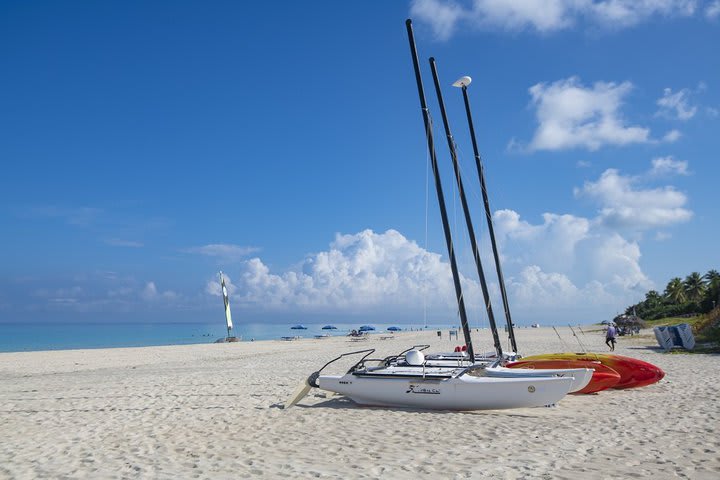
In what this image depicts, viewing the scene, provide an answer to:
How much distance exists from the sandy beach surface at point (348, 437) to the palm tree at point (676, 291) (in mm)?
79338

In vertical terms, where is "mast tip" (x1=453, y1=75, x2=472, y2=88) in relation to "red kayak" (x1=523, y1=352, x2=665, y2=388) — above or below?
above

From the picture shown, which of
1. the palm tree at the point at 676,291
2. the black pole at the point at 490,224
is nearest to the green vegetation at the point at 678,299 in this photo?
the palm tree at the point at 676,291

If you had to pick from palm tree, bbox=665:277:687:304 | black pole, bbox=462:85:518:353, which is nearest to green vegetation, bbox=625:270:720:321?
palm tree, bbox=665:277:687:304

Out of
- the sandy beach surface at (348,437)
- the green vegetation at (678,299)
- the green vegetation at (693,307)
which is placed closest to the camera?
the sandy beach surface at (348,437)

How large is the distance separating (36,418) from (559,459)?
1158 centimetres

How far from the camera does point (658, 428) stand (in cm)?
932

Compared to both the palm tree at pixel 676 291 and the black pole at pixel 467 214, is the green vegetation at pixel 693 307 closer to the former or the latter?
the palm tree at pixel 676 291

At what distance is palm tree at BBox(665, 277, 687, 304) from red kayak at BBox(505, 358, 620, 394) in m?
81.6

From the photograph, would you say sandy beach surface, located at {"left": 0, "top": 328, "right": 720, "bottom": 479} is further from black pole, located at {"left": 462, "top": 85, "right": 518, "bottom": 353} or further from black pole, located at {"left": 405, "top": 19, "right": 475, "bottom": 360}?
black pole, located at {"left": 462, "top": 85, "right": 518, "bottom": 353}

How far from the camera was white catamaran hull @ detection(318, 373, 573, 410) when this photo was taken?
11008 mm

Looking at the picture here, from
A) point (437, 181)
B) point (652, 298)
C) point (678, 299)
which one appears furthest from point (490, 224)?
point (652, 298)

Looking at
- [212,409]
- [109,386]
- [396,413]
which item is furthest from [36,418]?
[396,413]

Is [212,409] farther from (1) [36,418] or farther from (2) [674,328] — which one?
(2) [674,328]

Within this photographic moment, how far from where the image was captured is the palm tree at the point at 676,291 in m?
82.6
